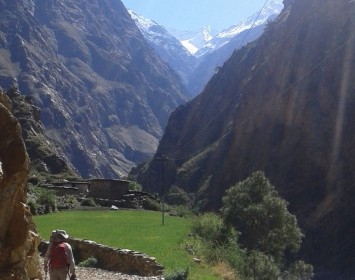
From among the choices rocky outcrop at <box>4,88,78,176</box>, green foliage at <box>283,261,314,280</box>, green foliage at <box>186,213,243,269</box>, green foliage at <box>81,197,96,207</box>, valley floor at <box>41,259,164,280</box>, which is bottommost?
green foliage at <box>283,261,314,280</box>

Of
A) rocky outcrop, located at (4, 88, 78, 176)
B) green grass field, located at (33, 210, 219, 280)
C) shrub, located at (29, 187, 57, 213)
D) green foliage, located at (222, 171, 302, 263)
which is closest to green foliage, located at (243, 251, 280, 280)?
green grass field, located at (33, 210, 219, 280)

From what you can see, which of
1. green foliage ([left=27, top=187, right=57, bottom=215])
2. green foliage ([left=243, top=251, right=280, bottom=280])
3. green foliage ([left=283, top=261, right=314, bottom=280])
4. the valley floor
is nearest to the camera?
the valley floor

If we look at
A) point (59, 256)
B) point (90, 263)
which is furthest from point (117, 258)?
point (59, 256)

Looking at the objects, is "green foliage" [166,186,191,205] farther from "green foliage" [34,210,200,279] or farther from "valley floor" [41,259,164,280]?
"valley floor" [41,259,164,280]

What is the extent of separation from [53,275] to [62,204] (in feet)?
155

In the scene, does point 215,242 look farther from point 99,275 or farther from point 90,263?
point 99,275

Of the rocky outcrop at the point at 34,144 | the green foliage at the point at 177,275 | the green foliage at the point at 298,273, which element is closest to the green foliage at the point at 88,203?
the green foliage at the point at 298,273

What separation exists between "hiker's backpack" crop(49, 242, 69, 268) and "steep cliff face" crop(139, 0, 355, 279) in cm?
5527

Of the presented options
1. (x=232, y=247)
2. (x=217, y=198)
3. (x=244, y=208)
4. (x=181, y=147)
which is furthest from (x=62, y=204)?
(x=181, y=147)

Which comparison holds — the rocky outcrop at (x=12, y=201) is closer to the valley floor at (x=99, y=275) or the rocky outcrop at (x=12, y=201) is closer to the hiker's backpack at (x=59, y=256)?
the hiker's backpack at (x=59, y=256)

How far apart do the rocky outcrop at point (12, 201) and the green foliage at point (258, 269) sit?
807 inches

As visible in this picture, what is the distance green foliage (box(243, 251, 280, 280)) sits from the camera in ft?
95.4

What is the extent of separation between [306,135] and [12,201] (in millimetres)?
83732

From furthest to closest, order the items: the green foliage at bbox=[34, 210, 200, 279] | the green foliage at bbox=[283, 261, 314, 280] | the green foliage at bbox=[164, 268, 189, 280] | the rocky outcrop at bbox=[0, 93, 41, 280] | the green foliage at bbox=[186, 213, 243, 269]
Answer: the green foliage at bbox=[283, 261, 314, 280]
the green foliage at bbox=[186, 213, 243, 269]
the green foliage at bbox=[34, 210, 200, 279]
the green foliage at bbox=[164, 268, 189, 280]
the rocky outcrop at bbox=[0, 93, 41, 280]
